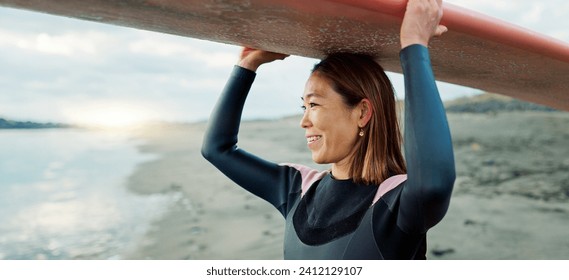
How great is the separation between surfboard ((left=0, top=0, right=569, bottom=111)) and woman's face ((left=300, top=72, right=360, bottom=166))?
4.5 inches

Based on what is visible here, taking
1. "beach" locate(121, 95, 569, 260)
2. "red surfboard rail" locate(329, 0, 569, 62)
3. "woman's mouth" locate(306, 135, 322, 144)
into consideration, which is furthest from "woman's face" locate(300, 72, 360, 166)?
"beach" locate(121, 95, 569, 260)

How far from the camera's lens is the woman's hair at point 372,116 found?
108 centimetres

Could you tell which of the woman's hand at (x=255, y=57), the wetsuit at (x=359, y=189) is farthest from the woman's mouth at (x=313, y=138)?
the woman's hand at (x=255, y=57)

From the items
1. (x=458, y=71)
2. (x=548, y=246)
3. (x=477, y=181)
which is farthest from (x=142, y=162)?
(x=458, y=71)

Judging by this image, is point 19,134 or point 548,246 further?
point 19,134

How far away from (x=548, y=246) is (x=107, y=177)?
18.4 ft

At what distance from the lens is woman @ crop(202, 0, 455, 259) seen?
831 mm

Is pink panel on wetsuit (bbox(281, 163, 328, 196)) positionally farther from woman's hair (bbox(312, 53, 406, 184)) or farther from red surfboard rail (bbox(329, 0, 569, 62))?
red surfboard rail (bbox(329, 0, 569, 62))

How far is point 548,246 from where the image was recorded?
12.4ft

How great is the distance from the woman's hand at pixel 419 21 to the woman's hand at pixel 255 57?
442 millimetres

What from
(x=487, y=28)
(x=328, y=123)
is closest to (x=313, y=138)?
(x=328, y=123)

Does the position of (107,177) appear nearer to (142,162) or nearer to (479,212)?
(142,162)

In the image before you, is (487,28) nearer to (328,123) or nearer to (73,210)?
(328,123)

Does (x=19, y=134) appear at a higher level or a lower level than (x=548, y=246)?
lower
